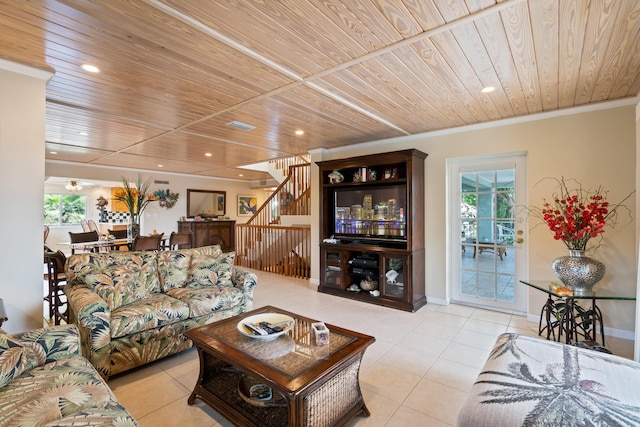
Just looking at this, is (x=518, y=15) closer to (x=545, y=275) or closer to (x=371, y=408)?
(x=371, y=408)

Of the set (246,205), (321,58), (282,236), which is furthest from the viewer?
(246,205)

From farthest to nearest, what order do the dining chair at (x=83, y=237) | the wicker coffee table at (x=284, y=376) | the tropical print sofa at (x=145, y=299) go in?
the dining chair at (x=83, y=237)
the tropical print sofa at (x=145, y=299)
the wicker coffee table at (x=284, y=376)

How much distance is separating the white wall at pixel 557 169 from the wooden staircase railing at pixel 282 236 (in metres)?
2.57

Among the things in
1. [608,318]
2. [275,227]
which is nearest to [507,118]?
[608,318]

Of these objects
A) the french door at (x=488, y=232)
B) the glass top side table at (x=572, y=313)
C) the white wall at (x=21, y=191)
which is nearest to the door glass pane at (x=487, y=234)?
the french door at (x=488, y=232)

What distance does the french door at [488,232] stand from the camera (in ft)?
12.0

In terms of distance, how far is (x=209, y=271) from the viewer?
10.6 feet


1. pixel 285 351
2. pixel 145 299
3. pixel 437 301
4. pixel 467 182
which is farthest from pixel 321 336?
pixel 467 182

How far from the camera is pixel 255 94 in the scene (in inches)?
108

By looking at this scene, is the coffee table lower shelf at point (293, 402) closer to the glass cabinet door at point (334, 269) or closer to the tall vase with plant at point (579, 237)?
the tall vase with plant at point (579, 237)

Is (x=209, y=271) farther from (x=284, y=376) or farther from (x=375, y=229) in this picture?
(x=375, y=229)

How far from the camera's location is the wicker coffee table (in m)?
1.50

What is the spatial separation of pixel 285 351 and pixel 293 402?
1.19 ft

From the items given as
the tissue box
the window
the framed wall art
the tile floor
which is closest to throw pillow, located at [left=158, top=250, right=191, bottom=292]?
the tile floor
